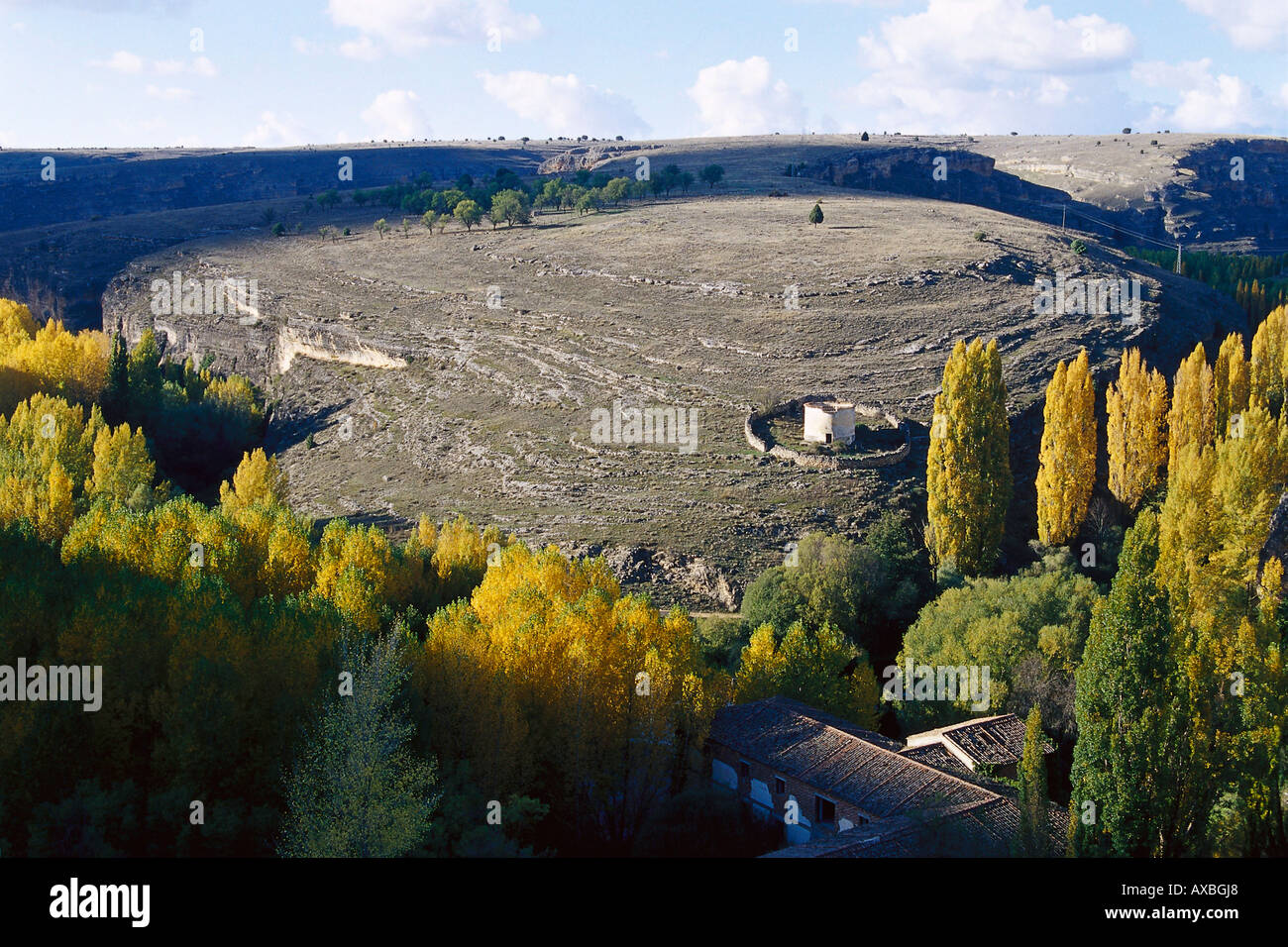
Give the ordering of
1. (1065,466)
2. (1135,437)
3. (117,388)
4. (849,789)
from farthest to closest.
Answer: (117,388), (1135,437), (1065,466), (849,789)

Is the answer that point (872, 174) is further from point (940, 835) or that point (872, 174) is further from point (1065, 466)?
point (940, 835)

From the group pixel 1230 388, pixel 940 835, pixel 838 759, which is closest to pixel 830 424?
pixel 1230 388

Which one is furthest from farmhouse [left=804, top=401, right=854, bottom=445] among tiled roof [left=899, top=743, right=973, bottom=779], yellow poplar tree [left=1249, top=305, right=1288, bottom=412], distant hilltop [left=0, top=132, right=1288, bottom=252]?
distant hilltop [left=0, top=132, right=1288, bottom=252]

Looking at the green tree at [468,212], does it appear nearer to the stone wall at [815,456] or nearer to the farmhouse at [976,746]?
the stone wall at [815,456]

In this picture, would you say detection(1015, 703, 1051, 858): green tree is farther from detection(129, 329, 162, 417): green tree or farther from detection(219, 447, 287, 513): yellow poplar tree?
detection(129, 329, 162, 417): green tree

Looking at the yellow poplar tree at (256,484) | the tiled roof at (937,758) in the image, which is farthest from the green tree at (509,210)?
the tiled roof at (937,758)
